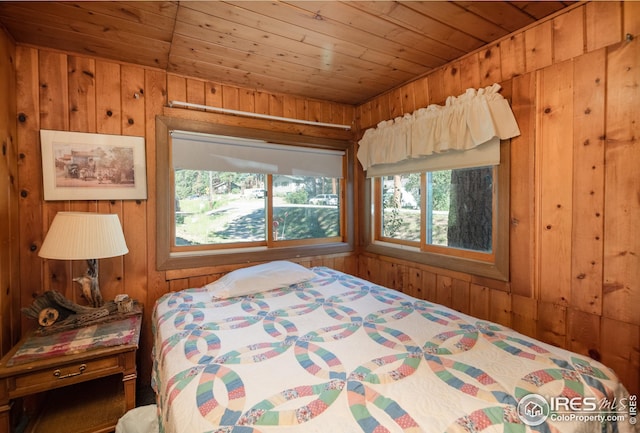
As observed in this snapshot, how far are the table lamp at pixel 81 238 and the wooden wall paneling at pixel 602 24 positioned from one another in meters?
2.83

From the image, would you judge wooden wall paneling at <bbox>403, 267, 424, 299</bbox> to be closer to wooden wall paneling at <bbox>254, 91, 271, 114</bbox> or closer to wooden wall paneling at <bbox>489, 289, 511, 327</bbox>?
wooden wall paneling at <bbox>489, 289, 511, 327</bbox>

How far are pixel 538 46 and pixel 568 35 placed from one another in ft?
0.46

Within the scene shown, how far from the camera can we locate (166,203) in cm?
226

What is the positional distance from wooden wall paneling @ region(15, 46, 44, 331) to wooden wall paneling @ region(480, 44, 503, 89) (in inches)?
114

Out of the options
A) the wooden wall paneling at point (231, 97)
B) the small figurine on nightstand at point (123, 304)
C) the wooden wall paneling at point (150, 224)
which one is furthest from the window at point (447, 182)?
the small figurine on nightstand at point (123, 304)

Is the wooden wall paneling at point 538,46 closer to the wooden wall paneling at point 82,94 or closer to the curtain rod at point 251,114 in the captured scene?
the curtain rod at point 251,114

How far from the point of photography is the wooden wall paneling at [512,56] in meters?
1.80

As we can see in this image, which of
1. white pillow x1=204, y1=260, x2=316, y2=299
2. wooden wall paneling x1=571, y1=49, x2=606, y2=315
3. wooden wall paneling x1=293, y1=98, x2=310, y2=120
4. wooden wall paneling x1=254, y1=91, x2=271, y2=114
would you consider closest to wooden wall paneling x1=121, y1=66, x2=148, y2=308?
white pillow x1=204, y1=260, x2=316, y2=299

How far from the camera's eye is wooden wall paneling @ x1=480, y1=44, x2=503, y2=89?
192cm

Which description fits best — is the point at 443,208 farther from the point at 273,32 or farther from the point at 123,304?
the point at 123,304

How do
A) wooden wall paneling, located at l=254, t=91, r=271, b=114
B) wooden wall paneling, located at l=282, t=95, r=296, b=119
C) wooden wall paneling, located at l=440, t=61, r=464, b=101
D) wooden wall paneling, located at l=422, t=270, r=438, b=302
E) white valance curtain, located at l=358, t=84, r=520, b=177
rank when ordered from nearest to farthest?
white valance curtain, located at l=358, t=84, r=520, b=177
wooden wall paneling, located at l=440, t=61, r=464, b=101
wooden wall paneling, located at l=422, t=270, r=438, b=302
wooden wall paneling, located at l=254, t=91, r=271, b=114
wooden wall paneling, located at l=282, t=95, r=296, b=119

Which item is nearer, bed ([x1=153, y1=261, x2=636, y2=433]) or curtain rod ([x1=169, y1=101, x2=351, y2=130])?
bed ([x1=153, y1=261, x2=636, y2=433])

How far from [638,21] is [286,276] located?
241 cm

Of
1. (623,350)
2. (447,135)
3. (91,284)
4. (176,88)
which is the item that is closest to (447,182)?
(447,135)
